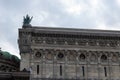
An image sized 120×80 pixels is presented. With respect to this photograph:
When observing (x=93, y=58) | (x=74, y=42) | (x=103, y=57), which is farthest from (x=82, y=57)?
(x=103, y=57)

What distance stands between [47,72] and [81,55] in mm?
5994

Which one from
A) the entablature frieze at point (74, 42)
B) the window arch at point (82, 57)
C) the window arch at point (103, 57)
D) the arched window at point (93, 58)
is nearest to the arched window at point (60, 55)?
the entablature frieze at point (74, 42)

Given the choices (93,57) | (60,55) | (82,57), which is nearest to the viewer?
(60,55)

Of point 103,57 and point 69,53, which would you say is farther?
point 103,57

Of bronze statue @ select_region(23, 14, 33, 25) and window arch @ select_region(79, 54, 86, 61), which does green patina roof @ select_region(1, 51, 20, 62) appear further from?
window arch @ select_region(79, 54, 86, 61)

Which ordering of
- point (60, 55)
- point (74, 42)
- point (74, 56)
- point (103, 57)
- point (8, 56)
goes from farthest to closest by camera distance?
point (8, 56)
point (103, 57)
point (74, 42)
point (74, 56)
point (60, 55)

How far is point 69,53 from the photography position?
46562 mm

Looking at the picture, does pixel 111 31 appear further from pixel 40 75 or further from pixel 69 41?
pixel 40 75

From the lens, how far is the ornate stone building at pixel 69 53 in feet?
→ 148

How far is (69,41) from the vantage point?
4719cm

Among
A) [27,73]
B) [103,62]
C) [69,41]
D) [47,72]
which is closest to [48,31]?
[69,41]

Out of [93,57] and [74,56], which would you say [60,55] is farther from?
Answer: [93,57]

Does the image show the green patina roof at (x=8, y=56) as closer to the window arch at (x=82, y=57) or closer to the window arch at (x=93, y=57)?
the window arch at (x=82, y=57)

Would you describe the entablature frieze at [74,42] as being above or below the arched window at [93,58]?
above
